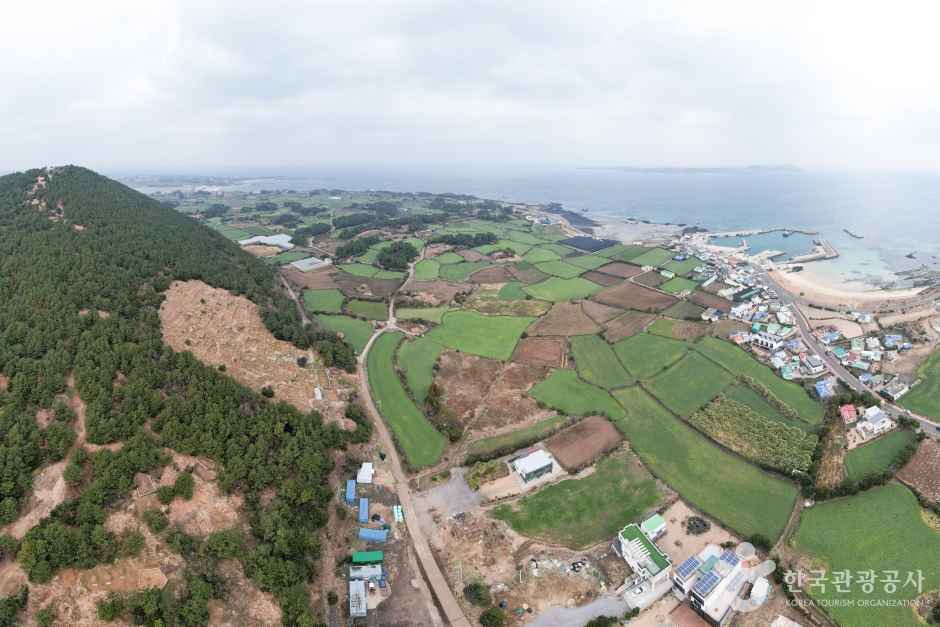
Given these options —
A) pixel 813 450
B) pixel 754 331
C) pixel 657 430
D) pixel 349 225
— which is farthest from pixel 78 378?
pixel 349 225

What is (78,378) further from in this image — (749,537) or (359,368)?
(749,537)

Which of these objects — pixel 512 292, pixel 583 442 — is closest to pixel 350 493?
pixel 583 442

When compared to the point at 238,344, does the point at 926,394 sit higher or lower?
lower

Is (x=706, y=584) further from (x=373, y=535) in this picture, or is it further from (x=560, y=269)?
(x=560, y=269)

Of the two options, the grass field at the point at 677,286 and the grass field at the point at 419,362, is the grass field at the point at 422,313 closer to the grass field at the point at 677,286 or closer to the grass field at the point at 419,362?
the grass field at the point at 419,362

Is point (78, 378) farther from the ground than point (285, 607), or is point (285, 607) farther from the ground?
point (78, 378)

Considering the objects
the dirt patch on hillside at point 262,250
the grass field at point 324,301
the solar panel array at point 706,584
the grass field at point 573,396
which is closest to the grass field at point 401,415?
the grass field at point 573,396

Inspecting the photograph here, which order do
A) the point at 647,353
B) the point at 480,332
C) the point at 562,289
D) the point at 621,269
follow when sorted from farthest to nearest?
the point at 621,269, the point at 562,289, the point at 480,332, the point at 647,353
